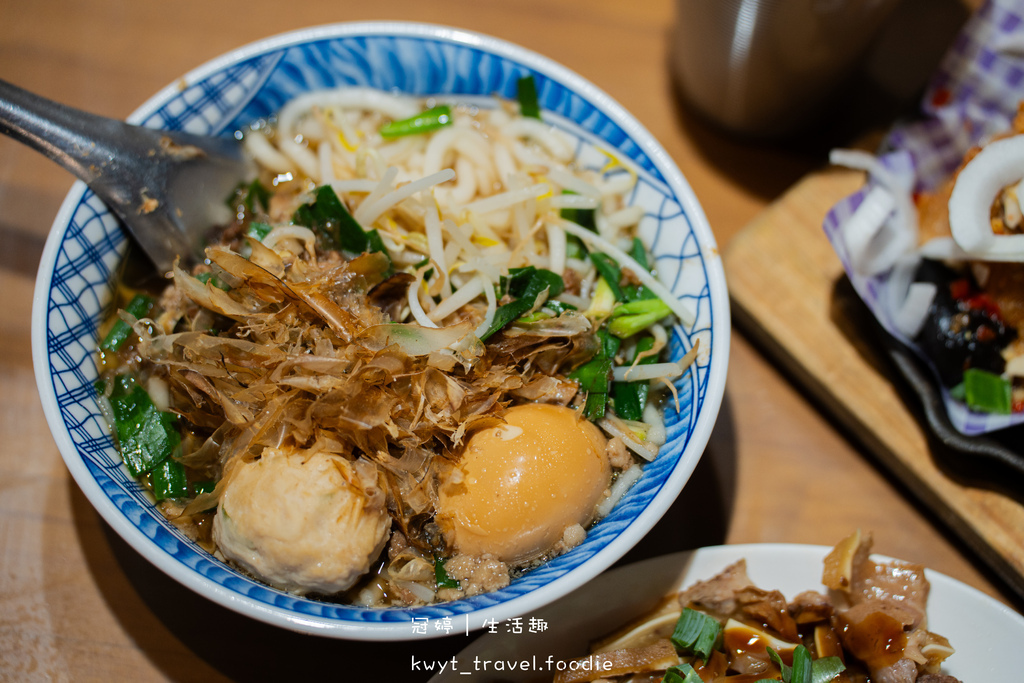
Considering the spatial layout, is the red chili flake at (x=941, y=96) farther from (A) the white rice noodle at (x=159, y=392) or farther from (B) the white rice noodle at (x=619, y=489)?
(A) the white rice noodle at (x=159, y=392)

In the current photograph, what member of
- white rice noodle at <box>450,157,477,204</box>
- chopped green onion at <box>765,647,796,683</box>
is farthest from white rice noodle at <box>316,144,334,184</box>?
chopped green onion at <box>765,647,796,683</box>

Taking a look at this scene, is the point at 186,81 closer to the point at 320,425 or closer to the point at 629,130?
the point at 320,425

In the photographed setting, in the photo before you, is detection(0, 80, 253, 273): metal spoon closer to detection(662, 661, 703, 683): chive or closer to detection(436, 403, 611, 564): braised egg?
detection(436, 403, 611, 564): braised egg

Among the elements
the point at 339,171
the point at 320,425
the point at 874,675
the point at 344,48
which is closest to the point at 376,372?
the point at 320,425

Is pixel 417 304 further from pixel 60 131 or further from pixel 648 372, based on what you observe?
pixel 60 131

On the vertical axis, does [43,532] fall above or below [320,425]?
below

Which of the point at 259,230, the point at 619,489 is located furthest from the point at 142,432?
the point at 619,489
